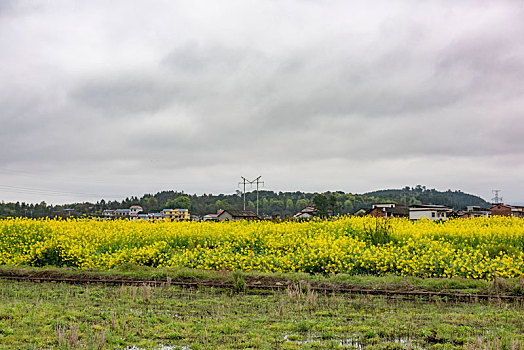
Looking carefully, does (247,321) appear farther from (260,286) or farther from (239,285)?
(260,286)

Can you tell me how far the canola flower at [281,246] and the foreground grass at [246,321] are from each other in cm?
293

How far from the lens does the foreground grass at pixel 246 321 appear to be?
18.9 feet

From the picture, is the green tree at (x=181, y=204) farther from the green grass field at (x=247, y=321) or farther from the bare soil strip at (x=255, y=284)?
the green grass field at (x=247, y=321)

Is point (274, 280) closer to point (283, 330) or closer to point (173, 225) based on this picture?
point (283, 330)

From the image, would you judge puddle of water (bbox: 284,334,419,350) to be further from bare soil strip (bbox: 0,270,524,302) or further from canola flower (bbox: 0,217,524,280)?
canola flower (bbox: 0,217,524,280)

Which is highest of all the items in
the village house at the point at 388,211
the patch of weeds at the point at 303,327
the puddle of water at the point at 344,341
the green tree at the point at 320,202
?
the green tree at the point at 320,202

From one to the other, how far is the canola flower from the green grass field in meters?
2.82

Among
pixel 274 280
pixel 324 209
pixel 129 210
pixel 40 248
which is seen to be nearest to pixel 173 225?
pixel 40 248

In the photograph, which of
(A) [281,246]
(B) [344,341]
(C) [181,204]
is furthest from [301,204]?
(B) [344,341]

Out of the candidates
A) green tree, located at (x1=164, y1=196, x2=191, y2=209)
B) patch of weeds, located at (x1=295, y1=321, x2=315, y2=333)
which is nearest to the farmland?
patch of weeds, located at (x1=295, y1=321, x2=315, y2=333)

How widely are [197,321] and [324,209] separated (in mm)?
45656

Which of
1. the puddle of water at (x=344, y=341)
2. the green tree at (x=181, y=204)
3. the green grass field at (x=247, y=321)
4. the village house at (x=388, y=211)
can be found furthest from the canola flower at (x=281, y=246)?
the green tree at (x=181, y=204)

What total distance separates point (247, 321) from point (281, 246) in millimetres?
7277

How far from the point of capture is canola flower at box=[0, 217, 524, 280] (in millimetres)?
11773
